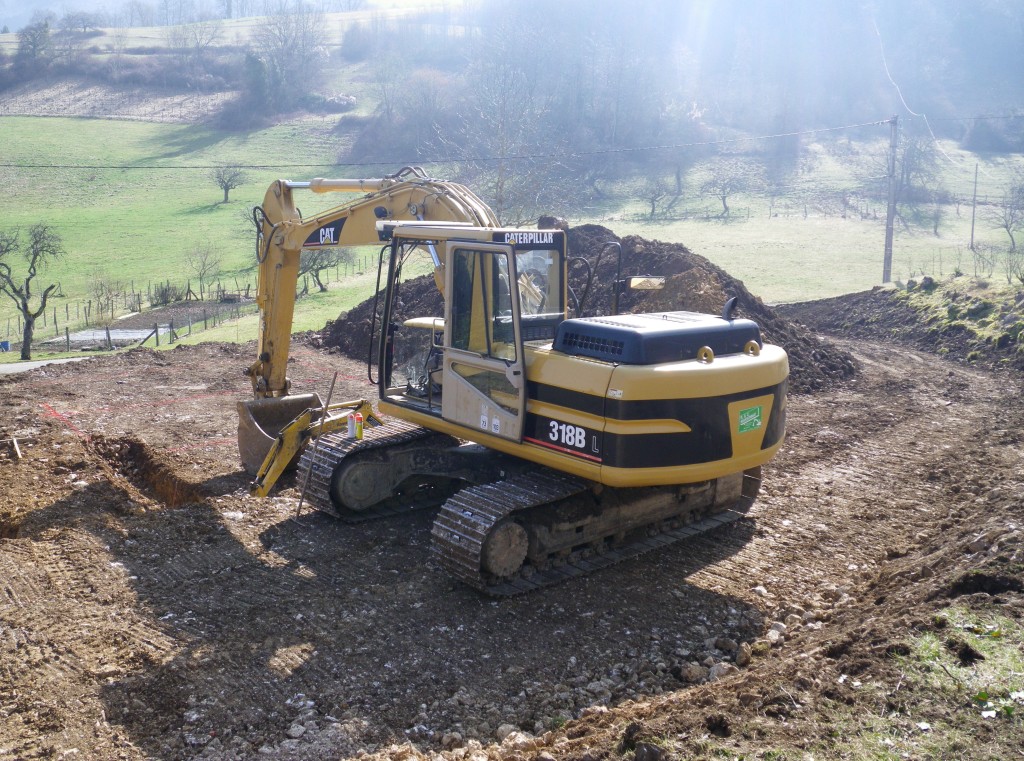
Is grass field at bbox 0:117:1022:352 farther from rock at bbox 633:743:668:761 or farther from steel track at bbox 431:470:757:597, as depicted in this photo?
rock at bbox 633:743:668:761

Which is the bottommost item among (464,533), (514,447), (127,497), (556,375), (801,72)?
(127,497)

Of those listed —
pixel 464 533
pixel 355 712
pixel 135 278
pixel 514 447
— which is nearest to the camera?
pixel 355 712

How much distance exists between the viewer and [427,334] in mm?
8836

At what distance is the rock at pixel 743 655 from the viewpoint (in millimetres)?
6527

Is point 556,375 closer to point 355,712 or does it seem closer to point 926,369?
point 355,712

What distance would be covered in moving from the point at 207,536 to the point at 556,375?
3717 millimetres

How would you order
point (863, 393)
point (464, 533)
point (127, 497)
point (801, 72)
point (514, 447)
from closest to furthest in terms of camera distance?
point (464, 533) → point (514, 447) → point (127, 497) → point (863, 393) → point (801, 72)

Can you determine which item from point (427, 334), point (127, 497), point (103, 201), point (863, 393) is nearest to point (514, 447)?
point (427, 334)

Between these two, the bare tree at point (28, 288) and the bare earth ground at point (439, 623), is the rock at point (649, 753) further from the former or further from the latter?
the bare tree at point (28, 288)

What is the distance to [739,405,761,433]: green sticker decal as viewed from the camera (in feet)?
25.2

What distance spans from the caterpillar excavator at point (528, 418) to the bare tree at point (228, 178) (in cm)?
4910

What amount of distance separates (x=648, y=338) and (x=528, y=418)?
4.09 ft

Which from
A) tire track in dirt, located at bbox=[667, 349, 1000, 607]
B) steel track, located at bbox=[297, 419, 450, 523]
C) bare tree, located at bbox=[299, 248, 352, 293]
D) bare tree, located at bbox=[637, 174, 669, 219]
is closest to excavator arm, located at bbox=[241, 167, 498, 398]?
steel track, located at bbox=[297, 419, 450, 523]

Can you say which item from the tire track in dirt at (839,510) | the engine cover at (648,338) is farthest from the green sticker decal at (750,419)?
the tire track in dirt at (839,510)
